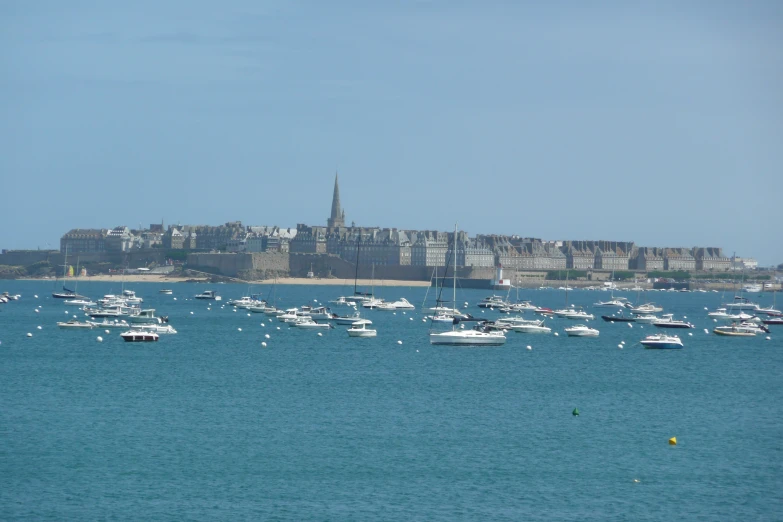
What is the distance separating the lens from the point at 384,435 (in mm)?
28266

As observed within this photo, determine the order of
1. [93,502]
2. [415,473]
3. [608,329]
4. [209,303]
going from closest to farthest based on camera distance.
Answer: [93,502], [415,473], [608,329], [209,303]

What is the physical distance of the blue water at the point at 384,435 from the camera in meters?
22.2

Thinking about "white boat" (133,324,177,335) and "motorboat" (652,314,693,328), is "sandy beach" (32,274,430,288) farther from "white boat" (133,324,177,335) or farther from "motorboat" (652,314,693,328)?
"white boat" (133,324,177,335)

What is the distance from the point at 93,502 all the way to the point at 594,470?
9.62m

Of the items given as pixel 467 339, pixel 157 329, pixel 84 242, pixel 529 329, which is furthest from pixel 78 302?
pixel 84 242

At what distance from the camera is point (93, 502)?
22.0m

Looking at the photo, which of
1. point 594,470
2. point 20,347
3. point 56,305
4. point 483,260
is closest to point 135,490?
point 594,470

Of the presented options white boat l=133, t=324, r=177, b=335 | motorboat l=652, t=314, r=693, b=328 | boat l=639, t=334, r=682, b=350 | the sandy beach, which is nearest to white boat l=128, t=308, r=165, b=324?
white boat l=133, t=324, r=177, b=335

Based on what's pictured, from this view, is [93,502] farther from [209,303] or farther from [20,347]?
[209,303]

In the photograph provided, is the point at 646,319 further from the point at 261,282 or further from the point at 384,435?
the point at 261,282

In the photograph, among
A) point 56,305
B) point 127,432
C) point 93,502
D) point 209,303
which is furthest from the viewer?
point 209,303

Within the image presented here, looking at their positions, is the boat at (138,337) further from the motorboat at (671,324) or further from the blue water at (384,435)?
the motorboat at (671,324)

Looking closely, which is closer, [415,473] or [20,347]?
[415,473]

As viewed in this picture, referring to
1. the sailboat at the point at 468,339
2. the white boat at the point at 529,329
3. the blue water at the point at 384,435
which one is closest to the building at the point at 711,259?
the white boat at the point at 529,329
